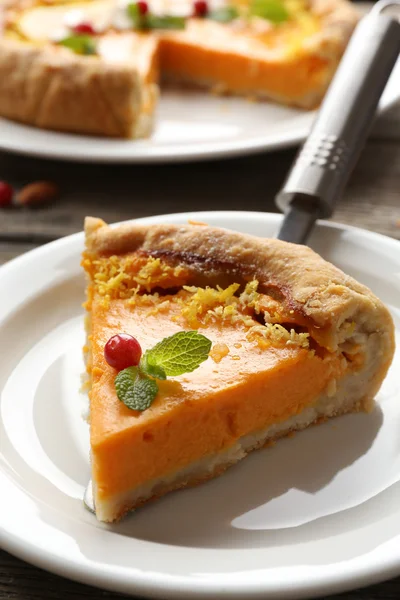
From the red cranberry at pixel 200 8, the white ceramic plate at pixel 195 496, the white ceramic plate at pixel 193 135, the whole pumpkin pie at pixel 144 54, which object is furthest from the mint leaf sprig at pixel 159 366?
the red cranberry at pixel 200 8

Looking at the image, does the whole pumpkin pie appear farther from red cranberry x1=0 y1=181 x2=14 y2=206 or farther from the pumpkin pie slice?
the pumpkin pie slice

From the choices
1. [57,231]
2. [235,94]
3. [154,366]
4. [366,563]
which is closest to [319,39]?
[235,94]

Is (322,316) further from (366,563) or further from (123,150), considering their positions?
(123,150)

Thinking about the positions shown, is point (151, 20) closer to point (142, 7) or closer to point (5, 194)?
point (142, 7)

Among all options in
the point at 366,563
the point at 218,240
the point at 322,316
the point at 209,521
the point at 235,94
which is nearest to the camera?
the point at 366,563

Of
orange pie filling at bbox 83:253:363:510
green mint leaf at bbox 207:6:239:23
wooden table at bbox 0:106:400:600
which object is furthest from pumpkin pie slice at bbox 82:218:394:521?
green mint leaf at bbox 207:6:239:23

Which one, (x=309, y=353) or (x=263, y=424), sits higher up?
(x=309, y=353)

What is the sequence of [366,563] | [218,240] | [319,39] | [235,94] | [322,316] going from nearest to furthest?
[366,563], [322,316], [218,240], [319,39], [235,94]
